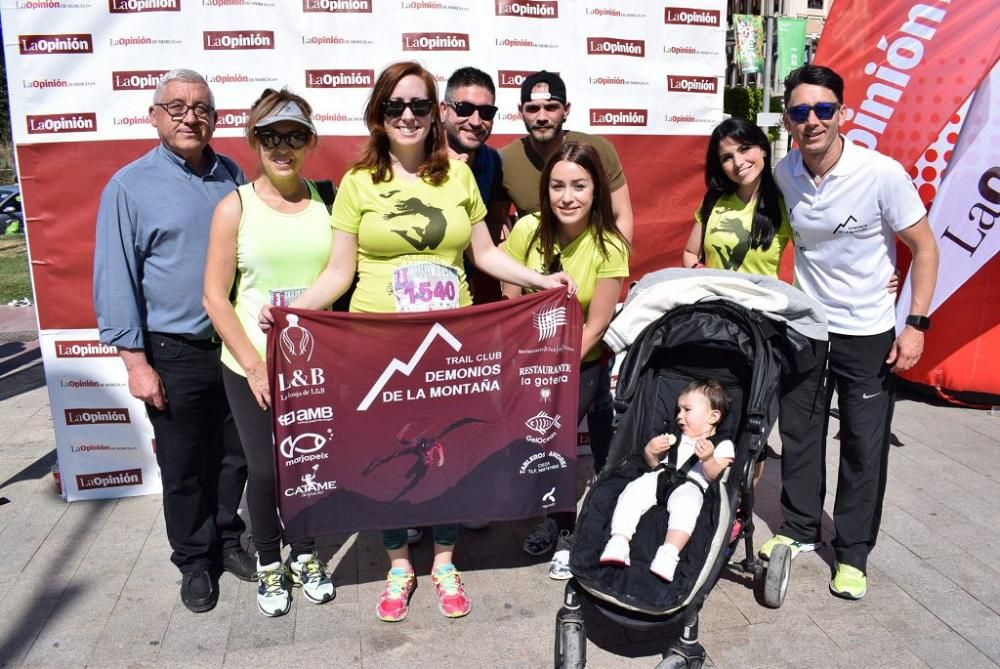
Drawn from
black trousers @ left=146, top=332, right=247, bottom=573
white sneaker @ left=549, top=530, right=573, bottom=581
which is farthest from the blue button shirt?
white sneaker @ left=549, top=530, right=573, bottom=581

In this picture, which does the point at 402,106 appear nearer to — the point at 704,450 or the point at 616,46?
the point at 704,450

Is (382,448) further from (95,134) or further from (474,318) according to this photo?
(95,134)

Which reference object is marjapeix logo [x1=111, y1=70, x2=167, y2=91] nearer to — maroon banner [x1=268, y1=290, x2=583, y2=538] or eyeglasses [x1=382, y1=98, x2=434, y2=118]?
eyeglasses [x1=382, y1=98, x2=434, y2=118]

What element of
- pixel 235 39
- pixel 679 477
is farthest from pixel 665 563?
pixel 235 39

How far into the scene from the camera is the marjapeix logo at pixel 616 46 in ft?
15.8

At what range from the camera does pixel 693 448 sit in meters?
3.26

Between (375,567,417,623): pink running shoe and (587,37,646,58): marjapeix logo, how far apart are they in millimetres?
3320

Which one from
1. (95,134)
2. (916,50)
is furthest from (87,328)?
(916,50)

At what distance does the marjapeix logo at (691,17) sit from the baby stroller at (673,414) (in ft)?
7.48

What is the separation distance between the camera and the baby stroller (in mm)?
2805

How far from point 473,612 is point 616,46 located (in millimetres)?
3487

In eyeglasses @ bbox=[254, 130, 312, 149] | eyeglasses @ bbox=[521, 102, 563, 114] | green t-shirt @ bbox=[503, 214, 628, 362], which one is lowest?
green t-shirt @ bbox=[503, 214, 628, 362]

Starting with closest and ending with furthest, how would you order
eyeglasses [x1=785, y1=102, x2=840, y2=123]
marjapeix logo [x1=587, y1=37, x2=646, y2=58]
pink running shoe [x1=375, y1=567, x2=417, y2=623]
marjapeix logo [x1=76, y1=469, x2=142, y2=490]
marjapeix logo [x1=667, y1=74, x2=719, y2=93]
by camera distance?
eyeglasses [x1=785, y1=102, x2=840, y2=123], pink running shoe [x1=375, y1=567, x2=417, y2=623], marjapeix logo [x1=76, y1=469, x2=142, y2=490], marjapeix logo [x1=587, y1=37, x2=646, y2=58], marjapeix logo [x1=667, y1=74, x2=719, y2=93]

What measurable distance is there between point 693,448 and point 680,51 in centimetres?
296
